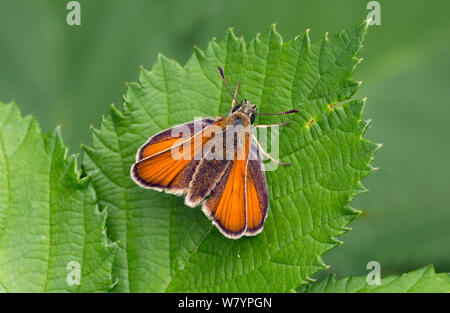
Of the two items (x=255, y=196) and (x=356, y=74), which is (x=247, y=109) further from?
(x=356, y=74)

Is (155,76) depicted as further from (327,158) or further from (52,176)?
(327,158)

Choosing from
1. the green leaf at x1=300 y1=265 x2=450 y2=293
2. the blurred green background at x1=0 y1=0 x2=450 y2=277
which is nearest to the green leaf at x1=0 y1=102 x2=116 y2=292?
the green leaf at x1=300 y1=265 x2=450 y2=293

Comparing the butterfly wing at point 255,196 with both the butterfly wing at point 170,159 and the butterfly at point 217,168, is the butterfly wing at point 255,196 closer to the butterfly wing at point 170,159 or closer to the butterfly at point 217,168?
the butterfly at point 217,168

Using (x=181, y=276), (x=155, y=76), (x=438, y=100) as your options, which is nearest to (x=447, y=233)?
(x=438, y=100)

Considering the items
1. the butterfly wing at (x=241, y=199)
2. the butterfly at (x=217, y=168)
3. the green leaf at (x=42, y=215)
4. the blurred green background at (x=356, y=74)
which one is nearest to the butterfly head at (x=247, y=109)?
the butterfly at (x=217, y=168)

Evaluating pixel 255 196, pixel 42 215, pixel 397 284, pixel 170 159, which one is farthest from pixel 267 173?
pixel 42 215

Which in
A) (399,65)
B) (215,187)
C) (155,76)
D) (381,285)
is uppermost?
(399,65)
